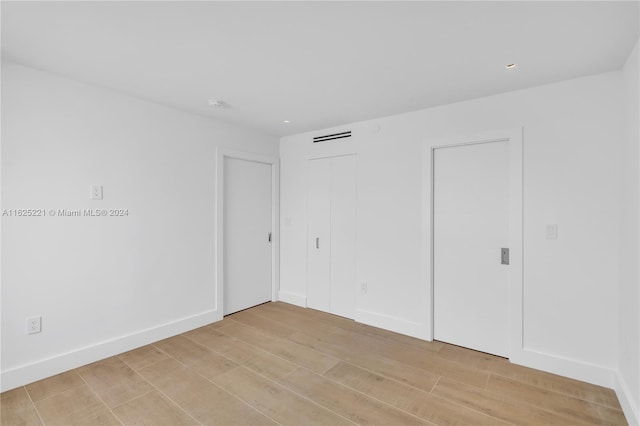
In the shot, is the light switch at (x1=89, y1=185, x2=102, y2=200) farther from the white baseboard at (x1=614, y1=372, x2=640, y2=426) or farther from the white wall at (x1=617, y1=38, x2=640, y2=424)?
the white baseboard at (x1=614, y1=372, x2=640, y2=426)

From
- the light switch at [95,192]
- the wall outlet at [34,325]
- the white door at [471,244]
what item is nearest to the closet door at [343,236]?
the white door at [471,244]

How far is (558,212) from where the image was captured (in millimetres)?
2611

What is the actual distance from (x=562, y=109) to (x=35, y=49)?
4.15m

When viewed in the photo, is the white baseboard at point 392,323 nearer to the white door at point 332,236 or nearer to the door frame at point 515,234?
the white door at point 332,236

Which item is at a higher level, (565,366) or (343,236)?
(343,236)

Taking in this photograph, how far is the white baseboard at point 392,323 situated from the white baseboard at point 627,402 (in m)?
1.48

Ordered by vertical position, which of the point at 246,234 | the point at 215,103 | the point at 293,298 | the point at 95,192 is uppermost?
the point at 215,103

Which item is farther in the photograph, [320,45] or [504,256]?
[504,256]

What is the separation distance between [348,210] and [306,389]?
2200 mm

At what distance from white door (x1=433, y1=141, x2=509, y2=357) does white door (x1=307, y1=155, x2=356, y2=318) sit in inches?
42.4

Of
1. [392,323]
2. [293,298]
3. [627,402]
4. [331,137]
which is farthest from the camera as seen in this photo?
[293,298]

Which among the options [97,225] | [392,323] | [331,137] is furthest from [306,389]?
[331,137]

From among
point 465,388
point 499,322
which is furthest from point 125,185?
point 499,322

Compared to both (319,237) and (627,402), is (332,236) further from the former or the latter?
(627,402)
